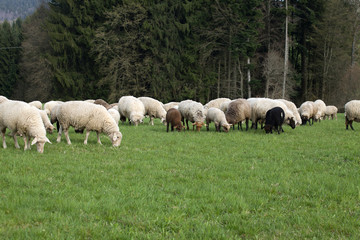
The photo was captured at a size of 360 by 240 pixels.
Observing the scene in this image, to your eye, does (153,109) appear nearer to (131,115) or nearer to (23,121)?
(131,115)

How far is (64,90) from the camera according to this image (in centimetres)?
4284

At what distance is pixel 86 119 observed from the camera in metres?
10.9

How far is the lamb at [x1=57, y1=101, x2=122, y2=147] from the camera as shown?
425 inches

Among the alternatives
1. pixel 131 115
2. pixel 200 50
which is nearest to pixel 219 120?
pixel 131 115

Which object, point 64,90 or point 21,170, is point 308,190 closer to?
point 21,170

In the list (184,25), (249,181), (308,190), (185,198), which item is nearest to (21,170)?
(185,198)

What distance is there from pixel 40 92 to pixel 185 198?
Result: 146ft

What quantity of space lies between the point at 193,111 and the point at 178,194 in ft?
36.4

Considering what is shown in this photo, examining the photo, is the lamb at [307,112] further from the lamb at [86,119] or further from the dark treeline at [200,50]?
the lamb at [86,119]

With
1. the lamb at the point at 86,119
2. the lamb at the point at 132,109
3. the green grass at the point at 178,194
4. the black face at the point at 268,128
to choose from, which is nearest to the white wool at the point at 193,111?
the lamb at the point at 132,109

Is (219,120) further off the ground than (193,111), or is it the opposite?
(193,111)

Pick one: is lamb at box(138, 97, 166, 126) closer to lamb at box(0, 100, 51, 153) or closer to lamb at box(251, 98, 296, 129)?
lamb at box(251, 98, 296, 129)

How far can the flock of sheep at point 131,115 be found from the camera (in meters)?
9.45

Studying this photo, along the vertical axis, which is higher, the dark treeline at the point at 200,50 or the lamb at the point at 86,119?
the dark treeline at the point at 200,50
